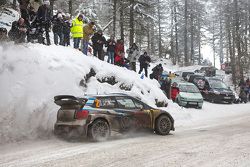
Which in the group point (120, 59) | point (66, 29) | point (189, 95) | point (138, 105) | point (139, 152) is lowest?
point (139, 152)

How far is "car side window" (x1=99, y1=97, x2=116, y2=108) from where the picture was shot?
428 inches

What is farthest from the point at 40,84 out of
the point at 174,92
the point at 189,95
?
the point at 189,95

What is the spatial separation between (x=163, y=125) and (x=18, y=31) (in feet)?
22.0

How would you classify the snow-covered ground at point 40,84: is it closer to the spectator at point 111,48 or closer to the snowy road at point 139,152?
A: the snowy road at point 139,152

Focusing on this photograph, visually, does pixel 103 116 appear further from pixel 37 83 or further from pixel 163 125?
pixel 37 83

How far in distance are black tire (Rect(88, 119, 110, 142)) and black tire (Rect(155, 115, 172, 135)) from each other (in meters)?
2.03

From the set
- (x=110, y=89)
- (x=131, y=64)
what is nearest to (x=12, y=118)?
(x=110, y=89)

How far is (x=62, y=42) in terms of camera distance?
1723cm

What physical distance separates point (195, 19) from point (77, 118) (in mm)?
57233

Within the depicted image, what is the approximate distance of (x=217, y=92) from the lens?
1014 inches

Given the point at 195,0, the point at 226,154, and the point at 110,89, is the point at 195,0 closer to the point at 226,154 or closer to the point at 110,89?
the point at 110,89

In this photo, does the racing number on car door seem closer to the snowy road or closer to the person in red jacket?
the snowy road

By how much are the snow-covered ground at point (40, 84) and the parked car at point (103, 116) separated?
1.29 meters

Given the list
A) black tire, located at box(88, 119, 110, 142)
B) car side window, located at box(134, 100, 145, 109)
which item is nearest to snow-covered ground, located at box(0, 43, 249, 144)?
black tire, located at box(88, 119, 110, 142)
